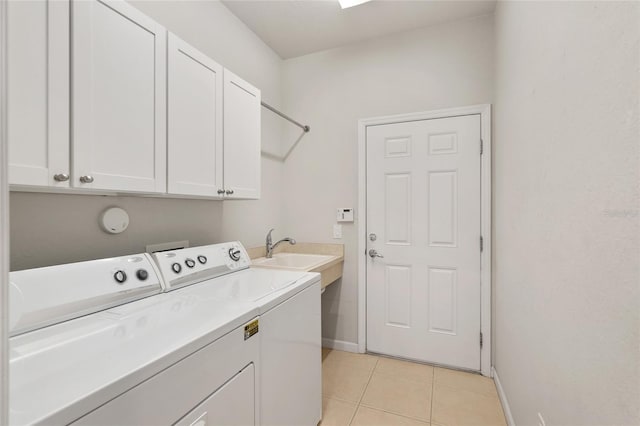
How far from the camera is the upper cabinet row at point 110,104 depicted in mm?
833

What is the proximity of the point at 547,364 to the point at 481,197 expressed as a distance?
140 cm

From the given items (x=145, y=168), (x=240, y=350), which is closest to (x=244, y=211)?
(x=145, y=168)

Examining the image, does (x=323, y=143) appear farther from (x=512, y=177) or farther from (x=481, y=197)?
(x=512, y=177)

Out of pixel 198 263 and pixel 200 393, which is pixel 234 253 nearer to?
pixel 198 263

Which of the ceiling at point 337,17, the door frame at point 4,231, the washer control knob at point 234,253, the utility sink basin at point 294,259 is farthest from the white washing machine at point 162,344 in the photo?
the ceiling at point 337,17

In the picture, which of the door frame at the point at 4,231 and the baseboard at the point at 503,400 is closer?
the door frame at the point at 4,231

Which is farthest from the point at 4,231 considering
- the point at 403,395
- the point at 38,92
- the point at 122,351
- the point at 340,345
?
the point at 340,345

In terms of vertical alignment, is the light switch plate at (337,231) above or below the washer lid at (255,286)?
above

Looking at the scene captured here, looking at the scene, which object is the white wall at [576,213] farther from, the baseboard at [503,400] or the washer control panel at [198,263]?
the washer control panel at [198,263]

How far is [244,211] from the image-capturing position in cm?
232

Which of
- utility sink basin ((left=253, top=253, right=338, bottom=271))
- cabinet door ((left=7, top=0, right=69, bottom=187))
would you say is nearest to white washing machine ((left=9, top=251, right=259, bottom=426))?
cabinet door ((left=7, top=0, right=69, bottom=187))

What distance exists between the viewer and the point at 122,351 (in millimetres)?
734

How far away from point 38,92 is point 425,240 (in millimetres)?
2376

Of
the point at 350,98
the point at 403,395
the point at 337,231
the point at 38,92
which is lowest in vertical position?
the point at 403,395
